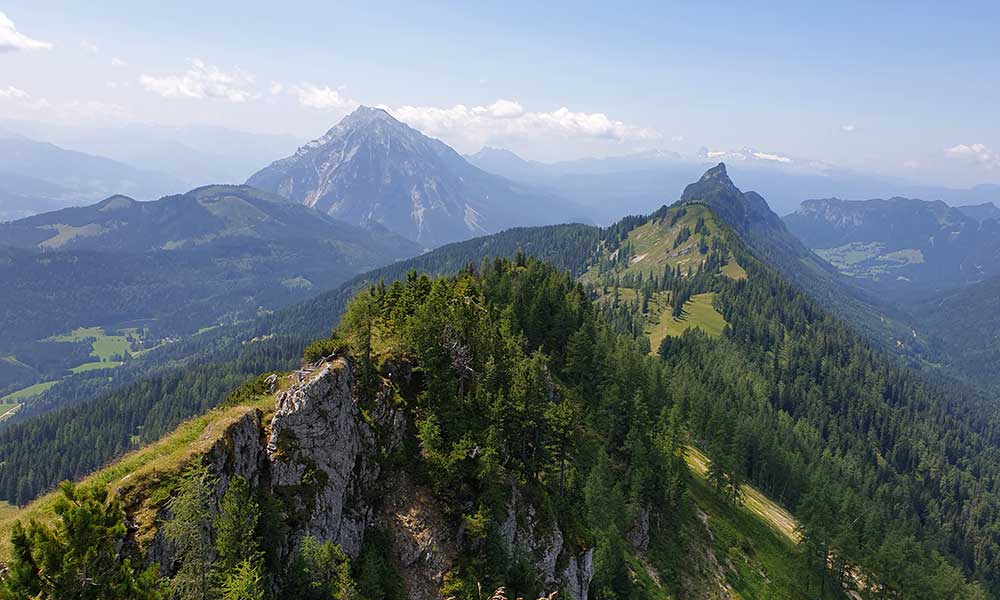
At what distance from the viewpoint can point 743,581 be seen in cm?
6738

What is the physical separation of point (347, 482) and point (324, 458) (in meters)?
2.99

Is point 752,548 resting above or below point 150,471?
below

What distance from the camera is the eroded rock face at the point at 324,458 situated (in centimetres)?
3073

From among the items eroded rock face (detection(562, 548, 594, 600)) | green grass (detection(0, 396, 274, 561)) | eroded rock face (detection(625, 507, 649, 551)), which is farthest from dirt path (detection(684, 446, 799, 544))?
green grass (detection(0, 396, 274, 561))

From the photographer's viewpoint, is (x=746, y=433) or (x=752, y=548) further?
(x=746, y=433)

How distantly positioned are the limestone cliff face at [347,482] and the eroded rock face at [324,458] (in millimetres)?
63

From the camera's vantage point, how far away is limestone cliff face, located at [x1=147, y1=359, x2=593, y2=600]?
29750 mm

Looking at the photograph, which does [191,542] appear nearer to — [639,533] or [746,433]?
[639,533]

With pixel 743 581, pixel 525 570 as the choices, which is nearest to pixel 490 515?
pixel 525 570

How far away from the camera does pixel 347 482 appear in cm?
3484

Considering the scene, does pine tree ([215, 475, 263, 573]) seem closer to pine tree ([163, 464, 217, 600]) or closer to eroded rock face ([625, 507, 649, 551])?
pine tree ([163, 464, 217, 600])

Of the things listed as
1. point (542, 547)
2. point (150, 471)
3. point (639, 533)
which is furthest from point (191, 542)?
point (639, 533)

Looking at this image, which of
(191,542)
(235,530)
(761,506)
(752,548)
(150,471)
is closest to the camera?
(191,542)

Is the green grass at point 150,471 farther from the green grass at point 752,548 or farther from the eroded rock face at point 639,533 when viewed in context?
the green grass at point 752,548
